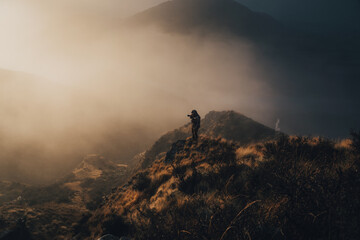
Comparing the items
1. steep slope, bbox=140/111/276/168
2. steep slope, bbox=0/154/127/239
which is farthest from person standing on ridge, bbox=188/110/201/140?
steep slope, bbox=140/111/276/168

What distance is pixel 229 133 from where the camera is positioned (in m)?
36.2

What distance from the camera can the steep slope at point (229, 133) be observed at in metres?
33.4

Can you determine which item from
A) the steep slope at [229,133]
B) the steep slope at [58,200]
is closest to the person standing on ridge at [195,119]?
the steep slope at [58,200]

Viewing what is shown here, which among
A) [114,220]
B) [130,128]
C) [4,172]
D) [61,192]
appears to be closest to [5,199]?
[61,192]

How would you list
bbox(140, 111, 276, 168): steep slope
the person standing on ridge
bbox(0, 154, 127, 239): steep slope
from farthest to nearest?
bbox(140, 111, 276, 168): steep slope → bbox(0, 154, 127, 239): steep slope → the person standing on ridge

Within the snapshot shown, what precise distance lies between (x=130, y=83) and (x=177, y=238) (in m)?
188

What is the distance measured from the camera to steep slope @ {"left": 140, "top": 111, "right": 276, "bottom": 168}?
110ft

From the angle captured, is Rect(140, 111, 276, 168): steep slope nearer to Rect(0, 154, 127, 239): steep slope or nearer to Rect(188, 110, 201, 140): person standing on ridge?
Rect(0, 154, 127, 239): steep slope

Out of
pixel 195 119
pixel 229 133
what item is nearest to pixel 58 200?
pixel 195 119

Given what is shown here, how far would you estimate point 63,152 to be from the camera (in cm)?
6831

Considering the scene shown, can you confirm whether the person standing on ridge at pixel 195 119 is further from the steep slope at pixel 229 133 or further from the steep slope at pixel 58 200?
the steep slope at pixel 229 133

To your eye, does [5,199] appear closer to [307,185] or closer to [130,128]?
[307,185]

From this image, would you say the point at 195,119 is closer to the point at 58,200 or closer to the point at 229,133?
the point at 58,200

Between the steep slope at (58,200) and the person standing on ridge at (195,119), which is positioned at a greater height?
the person standing on ridge at (195,119)
